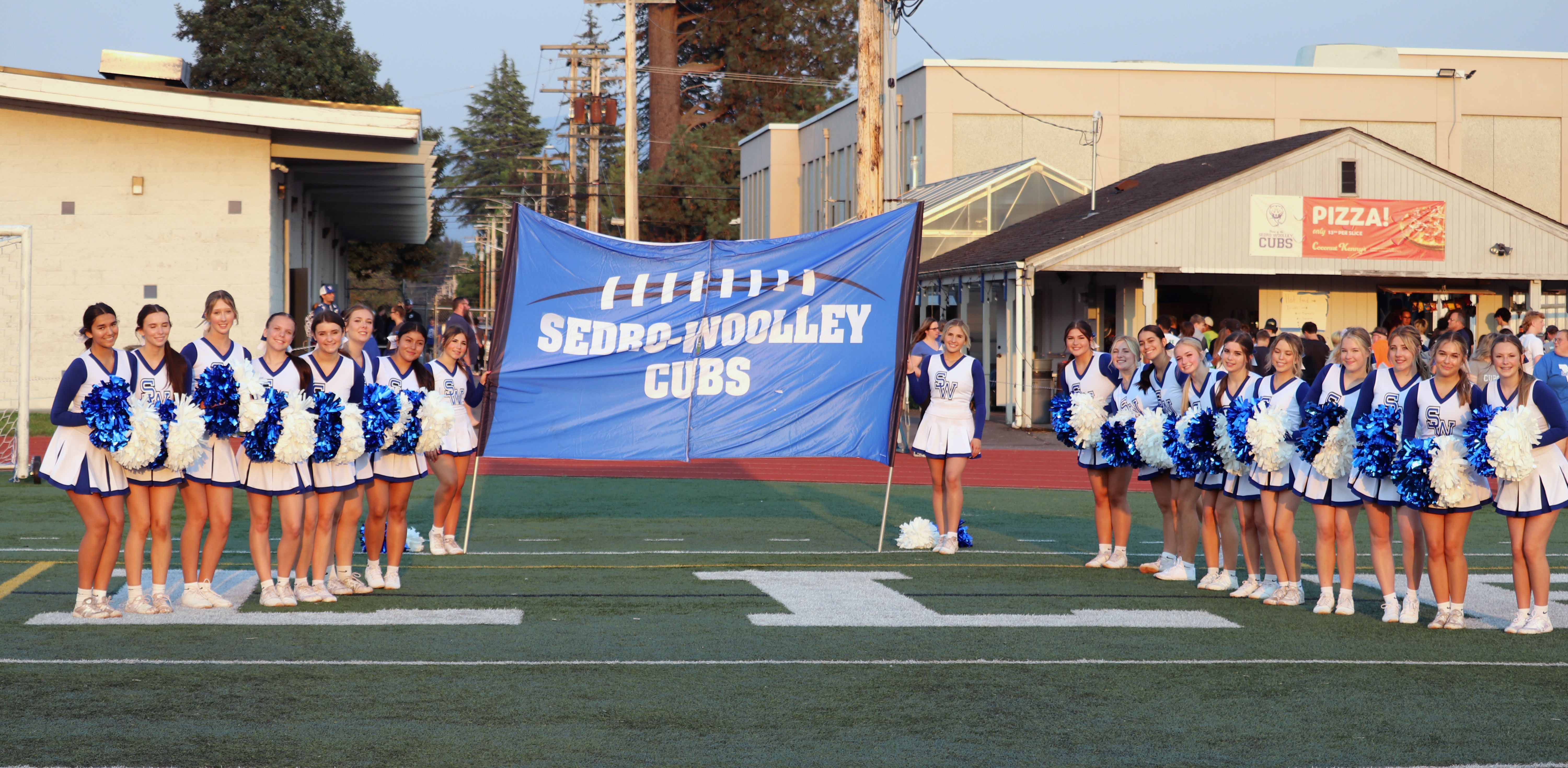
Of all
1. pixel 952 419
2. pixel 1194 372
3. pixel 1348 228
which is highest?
pixel 1348 228

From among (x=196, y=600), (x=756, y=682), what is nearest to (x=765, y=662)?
(x=756, y=682)

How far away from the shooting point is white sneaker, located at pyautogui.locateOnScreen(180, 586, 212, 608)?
8.20m

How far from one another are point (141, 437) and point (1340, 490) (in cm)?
637

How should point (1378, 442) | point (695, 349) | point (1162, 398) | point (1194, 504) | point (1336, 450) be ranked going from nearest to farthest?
point (1378, 442), point (1336, 450), point (1194, 504), point (1162, 398), point (695, 349)

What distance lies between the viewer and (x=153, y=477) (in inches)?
307

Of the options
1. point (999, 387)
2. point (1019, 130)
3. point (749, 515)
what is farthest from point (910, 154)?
point (749, 515)

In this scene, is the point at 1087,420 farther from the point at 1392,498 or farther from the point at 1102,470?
the point at 1392,498

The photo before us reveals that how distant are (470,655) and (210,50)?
43870 mm

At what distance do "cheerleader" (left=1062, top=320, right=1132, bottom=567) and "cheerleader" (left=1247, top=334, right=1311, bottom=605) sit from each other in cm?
150

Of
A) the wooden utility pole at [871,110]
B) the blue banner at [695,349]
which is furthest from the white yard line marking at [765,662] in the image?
the wooden utility pole at [871,110]

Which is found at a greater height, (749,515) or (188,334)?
(188,334)

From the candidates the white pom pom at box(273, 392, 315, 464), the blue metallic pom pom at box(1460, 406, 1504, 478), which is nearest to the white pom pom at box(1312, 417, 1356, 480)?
the blue metallic pom pom at box(1460, 406, 1504, 478)

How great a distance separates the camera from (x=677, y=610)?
27.7 ft

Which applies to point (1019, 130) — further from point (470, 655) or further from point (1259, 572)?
point (470, 655)
